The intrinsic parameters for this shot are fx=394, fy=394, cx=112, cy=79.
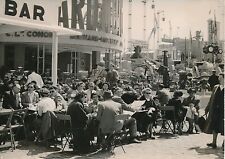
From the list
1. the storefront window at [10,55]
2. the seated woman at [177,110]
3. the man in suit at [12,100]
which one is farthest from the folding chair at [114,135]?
the storefront window at [10,55]

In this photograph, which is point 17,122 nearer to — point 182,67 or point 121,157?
point 121,157

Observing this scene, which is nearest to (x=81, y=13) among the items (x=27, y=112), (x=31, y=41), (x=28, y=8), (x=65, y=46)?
(x=65, y=46)

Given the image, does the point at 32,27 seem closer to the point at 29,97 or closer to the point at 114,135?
the point at 29,97

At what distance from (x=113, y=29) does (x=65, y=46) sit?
3.79m

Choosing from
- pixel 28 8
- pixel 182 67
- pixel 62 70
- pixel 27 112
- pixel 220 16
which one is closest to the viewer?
pixel 220 16

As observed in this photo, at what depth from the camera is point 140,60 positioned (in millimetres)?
24172

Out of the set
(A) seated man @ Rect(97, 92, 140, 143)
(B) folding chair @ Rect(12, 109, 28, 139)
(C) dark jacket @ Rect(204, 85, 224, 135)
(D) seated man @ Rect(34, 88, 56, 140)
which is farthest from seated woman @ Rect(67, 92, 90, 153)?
(C) dark jacket @ Rect(204, 85, 224, 135)

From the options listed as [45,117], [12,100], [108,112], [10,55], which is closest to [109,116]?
[108,112]

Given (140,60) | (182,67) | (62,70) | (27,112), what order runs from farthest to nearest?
(182,67)
(140,60)
(62,70)
(27,112)

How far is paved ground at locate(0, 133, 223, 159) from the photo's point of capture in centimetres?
622

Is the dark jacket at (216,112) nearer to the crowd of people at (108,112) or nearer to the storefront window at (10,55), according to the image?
the crowd of people at (108,112)

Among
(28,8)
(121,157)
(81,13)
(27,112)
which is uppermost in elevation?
(81,13)

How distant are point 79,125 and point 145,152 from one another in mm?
1202

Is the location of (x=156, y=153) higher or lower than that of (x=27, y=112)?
lower
